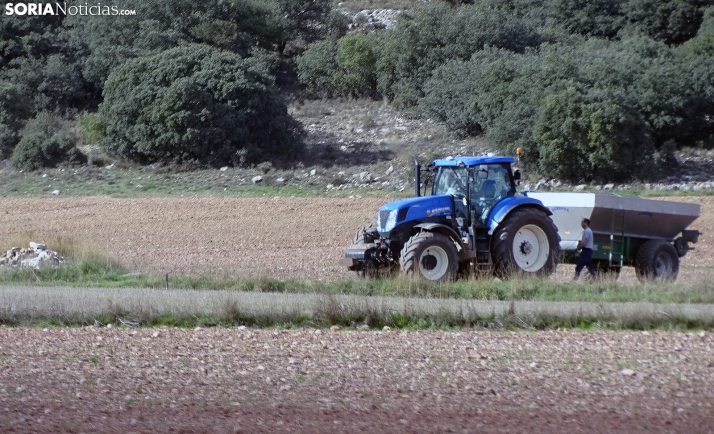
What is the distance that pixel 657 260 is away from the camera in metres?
16.1

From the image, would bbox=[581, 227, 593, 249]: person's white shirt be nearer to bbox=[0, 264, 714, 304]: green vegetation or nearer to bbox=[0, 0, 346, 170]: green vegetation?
bbox=[0, 264, 714, 304]: green vegetation

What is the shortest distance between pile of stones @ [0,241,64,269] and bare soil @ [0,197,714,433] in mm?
5707

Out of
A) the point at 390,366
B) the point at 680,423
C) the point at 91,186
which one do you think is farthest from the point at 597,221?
the point at 91,186

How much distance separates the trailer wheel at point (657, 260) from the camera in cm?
1595

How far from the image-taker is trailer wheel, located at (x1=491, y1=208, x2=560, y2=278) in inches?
567

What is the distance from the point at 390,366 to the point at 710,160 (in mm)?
33240

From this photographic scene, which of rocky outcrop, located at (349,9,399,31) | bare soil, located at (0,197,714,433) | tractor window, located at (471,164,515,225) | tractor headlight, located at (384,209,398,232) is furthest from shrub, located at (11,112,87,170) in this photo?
bare soil, located at (0,197,714,433)

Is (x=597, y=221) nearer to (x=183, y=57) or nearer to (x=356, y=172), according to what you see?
(x=356, y=172)

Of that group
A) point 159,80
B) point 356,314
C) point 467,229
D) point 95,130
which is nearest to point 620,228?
point 467,229

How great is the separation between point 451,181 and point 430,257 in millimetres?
1650

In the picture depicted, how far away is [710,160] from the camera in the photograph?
3766 cm

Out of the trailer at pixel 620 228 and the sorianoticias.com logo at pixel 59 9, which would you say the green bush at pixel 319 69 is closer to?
Result: the sorianoticias.com logo at pixel 59 9

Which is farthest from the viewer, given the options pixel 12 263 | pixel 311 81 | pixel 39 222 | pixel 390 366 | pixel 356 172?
pixel 311 81

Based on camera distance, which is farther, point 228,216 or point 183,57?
point 183,57
